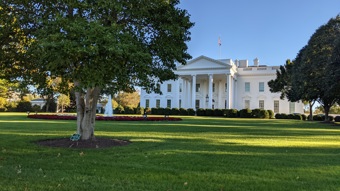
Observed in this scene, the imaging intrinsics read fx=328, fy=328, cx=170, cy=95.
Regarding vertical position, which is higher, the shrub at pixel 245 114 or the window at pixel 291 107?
the window at pixel 291 107

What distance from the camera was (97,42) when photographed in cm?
741

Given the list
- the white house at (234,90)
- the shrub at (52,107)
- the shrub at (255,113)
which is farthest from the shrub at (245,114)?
the shrub at (52,107)

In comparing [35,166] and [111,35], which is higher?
[111,35]

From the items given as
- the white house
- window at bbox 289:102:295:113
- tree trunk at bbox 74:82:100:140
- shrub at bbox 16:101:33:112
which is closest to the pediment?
the white house

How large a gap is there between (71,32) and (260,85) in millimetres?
A: 63052

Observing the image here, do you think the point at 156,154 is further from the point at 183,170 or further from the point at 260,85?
the point at 260,85

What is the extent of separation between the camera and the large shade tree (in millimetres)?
7496

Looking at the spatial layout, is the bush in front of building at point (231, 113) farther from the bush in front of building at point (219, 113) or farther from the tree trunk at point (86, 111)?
the tree trunk at point (86, 111)

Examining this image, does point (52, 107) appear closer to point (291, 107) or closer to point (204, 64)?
point (204, 64)

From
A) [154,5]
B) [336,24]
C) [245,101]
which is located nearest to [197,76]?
[245,101]

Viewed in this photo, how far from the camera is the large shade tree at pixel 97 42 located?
24.6 ft

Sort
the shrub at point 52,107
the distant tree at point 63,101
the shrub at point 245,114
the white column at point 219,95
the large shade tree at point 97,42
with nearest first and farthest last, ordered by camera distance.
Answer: the large shade tree at point 97,42 < the shrub at point 245,114 < the distant tree at point 63,101 < the shrub at point 52,107 < the white column at point 219,95

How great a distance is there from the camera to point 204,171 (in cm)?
661

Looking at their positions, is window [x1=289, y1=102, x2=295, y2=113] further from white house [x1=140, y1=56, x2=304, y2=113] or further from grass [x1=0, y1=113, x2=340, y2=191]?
grass [x1=0, y1=113, x2=340, y2=191]
